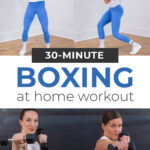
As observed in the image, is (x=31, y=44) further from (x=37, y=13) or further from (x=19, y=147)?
(x=19, y=147)

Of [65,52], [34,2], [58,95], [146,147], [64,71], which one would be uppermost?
[34,2]

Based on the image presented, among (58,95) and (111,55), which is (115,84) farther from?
(58,95)

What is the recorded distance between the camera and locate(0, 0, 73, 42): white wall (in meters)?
1.62

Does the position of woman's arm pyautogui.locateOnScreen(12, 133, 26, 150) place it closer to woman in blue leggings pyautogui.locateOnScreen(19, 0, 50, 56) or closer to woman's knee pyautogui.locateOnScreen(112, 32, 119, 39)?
woman in blue leggings pyautogui.locateOnScreen(19, 0, 50, 56)

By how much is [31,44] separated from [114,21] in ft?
1.87

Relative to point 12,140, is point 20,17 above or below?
above

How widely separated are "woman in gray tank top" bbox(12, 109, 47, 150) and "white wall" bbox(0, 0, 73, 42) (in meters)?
0.52

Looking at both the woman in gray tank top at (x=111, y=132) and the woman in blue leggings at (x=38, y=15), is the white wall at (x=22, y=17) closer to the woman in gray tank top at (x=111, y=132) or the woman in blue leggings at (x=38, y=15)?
the woman in blue leggings at (x=38, y=15)

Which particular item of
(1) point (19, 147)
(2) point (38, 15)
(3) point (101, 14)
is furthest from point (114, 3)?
(1) point (19, 147)

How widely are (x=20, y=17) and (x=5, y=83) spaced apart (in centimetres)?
45

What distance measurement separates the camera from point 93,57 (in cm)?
163

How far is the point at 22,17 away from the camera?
5.40 ft

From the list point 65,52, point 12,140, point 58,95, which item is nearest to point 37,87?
point 58,95

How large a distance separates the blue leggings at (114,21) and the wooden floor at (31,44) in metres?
0.21
